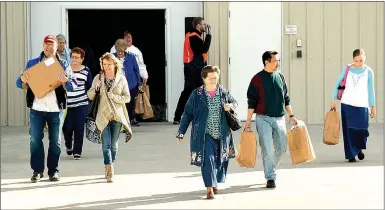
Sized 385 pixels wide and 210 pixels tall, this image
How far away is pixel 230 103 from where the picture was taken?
10.2 metres

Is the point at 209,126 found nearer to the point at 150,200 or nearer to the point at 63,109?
A: the point at 150,200

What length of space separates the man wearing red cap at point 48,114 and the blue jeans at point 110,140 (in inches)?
22.2

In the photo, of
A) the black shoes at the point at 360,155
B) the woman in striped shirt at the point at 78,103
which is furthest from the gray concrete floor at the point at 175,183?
the woman in striped shirt at the point at 78,103

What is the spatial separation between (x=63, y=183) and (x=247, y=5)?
727 centimetres

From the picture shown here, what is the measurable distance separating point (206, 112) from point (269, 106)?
88 centimetres

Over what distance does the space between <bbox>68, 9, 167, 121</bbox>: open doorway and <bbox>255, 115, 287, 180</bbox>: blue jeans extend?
8793 mm

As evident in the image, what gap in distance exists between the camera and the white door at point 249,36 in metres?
17.4

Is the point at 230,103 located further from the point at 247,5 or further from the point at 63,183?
the point at 247,5

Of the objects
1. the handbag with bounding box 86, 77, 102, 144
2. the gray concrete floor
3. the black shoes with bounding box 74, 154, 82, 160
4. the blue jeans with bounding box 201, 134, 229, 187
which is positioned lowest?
the gray concrete floor

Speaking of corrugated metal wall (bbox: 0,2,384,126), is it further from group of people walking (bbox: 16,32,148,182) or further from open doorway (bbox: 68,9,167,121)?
group of people walking (bbox: 16,32,148,182)

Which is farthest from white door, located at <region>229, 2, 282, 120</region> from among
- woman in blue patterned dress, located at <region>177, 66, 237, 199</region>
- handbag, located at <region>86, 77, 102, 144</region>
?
woman in blue patterned dress, located at <region>177, 66, 237, 199</region>

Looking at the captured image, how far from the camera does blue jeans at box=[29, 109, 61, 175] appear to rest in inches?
441

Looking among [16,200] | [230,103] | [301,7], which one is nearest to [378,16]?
[301,7]

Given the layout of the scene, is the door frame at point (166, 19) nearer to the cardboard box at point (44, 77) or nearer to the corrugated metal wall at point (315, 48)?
the corrugated metal wall at point (315, 48)
